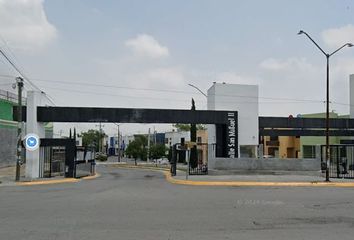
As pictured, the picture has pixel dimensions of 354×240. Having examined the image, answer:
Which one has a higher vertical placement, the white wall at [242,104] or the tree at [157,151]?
the white wall at [242,104]

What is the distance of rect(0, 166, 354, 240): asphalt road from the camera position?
11.2 m

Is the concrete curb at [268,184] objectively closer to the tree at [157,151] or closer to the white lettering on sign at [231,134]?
the white lettering on sign at [231,134]

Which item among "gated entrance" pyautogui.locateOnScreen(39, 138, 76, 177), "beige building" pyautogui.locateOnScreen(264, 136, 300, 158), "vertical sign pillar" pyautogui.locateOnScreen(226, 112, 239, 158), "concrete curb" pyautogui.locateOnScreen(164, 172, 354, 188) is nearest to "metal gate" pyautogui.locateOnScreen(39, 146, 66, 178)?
"gated entrance" pyautogui.locateOnScreen(39, 138, 76, 177)

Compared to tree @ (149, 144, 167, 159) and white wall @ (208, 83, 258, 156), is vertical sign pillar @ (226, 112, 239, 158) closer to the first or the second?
white wall @ (208, 83, 258, 156)

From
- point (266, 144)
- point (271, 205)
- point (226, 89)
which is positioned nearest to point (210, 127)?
point (226, 89)

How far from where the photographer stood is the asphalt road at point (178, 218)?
36.7 ft

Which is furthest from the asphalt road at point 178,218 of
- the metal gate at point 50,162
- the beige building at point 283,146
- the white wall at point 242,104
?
the beige building at point 283,146

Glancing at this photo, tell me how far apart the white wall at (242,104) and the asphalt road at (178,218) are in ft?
82.1

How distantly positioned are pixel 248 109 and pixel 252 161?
26.7ft

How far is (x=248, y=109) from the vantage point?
4544 centimetres

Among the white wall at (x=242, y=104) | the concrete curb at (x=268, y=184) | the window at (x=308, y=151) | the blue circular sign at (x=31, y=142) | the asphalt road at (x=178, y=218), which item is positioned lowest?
the concrete curb at (x=268, y=184)

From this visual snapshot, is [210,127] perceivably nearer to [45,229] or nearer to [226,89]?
[226,89]

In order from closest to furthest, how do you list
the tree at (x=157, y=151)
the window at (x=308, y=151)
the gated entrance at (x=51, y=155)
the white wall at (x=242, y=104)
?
the gated entrance at (x=51, y=155), the white wall at (x=242, y=104), the window at (x=308, y=151), the tree at (x=157, y=151)

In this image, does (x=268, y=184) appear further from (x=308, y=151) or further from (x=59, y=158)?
(x=308, y=151)
